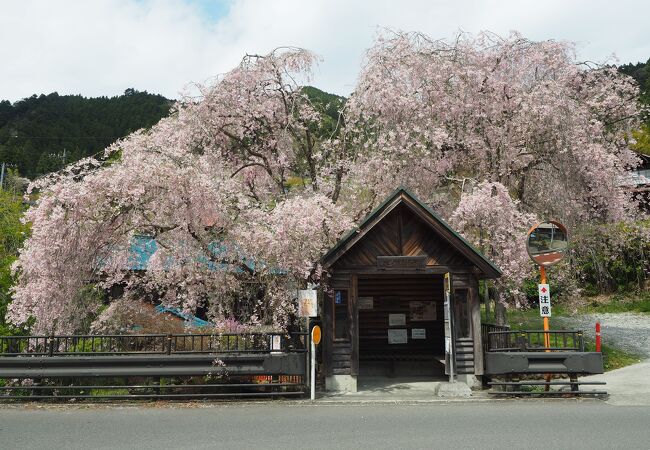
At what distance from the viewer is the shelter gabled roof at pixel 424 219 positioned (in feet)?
39.4

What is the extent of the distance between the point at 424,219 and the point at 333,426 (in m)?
5.47

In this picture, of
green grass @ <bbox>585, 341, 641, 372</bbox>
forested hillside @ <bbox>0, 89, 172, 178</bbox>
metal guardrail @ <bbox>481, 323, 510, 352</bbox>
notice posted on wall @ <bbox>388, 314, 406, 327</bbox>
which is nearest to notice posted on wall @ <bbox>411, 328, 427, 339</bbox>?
notice posted on wall @ <bbox>388, 314, 406, 327</bbox>

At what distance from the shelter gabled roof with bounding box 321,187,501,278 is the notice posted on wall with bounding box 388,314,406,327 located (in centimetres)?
399

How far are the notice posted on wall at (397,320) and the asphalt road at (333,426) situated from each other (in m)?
4.77

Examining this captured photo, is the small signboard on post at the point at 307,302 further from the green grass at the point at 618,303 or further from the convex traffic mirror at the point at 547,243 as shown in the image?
the green grass at the point at 618,303

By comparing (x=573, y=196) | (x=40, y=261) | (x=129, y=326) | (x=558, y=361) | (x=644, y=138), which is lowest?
(x=558, y=361)

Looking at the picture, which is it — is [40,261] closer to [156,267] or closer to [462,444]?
[156,267]

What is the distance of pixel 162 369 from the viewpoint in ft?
36.0

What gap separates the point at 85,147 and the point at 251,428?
2936 inches

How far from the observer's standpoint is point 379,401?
1109 centimetres

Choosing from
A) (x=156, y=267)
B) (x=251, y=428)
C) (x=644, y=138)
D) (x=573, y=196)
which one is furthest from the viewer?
(x=644, y=138)

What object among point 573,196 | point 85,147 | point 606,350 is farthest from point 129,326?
point 85,147

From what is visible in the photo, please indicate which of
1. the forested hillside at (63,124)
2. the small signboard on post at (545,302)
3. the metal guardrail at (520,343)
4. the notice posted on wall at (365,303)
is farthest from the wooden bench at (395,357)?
the forested hillside at (63,124)

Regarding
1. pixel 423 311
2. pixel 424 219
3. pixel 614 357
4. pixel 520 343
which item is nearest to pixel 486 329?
pixel 520 343
